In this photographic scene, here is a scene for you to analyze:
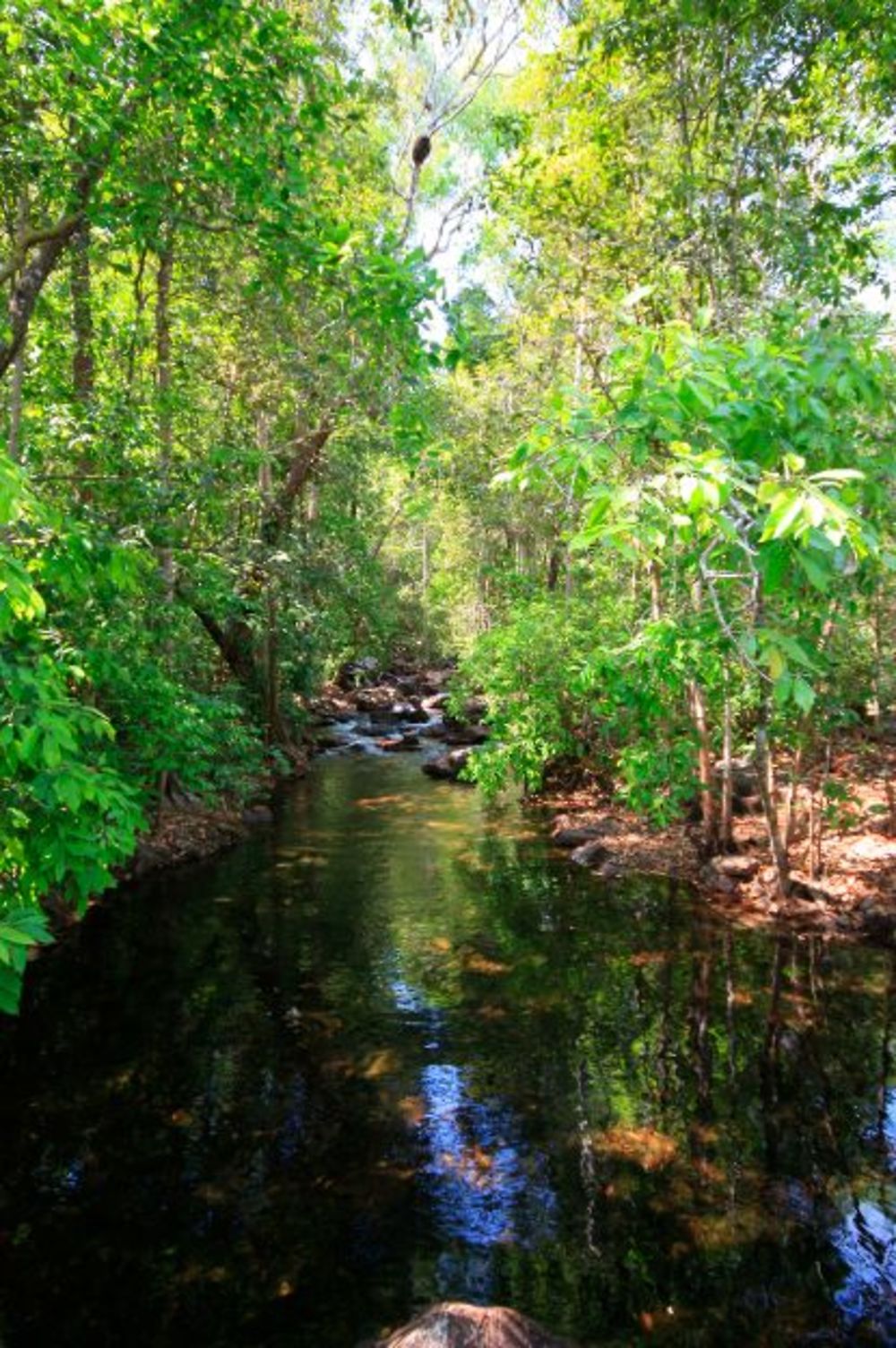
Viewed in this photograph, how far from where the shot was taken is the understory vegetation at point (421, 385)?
4.02 meters

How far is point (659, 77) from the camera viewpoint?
34.7 feet

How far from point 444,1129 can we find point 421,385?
6.11 meters

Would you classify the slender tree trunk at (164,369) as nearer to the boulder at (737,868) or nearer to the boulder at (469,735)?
the boulder at (737,868)

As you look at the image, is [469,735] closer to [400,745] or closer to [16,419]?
[400,745]

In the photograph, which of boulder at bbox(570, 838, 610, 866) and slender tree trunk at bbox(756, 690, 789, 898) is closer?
slender tree trunk at bbox(756, 690, 789, 898)

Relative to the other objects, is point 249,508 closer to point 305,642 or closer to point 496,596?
point 305,642

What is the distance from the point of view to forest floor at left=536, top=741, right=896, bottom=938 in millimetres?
10945

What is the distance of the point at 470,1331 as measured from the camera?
4.30 m

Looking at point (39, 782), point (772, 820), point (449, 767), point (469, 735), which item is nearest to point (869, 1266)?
point (39, 782)

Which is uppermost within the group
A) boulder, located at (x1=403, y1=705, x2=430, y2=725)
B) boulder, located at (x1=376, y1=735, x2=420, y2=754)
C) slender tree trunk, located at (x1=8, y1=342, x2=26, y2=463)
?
slender tree trunk, located at (x1=8, y1=342, x2=26, y2=463)

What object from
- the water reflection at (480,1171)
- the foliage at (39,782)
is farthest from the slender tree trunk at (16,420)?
the water reflection at (480,1171)

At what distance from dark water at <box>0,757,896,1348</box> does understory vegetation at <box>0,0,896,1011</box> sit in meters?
2.06

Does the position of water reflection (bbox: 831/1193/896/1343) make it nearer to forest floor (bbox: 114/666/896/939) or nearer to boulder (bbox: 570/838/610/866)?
forest floor (bbox: 114/666/896/939)

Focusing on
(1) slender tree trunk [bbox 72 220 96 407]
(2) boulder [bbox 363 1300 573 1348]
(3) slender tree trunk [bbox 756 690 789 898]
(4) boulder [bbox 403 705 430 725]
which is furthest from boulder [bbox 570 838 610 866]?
(4) boulder [bbox 403 705 430 725]
